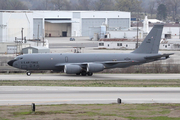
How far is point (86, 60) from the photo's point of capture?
135 ft

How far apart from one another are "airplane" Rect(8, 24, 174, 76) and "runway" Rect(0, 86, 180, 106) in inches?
449

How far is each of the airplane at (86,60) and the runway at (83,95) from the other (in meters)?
11.4

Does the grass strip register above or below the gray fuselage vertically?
below

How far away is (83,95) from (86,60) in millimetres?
16538

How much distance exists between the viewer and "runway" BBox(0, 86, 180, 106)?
74.0 ft

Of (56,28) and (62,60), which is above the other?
(56,28)

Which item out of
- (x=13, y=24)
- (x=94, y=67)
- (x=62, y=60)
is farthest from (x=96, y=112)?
(x=13, y=24)

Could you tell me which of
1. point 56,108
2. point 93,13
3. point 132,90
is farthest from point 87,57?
point 93,13

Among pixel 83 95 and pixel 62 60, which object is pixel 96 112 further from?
pixel 62 60

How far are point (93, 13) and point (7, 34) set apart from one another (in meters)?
55.6

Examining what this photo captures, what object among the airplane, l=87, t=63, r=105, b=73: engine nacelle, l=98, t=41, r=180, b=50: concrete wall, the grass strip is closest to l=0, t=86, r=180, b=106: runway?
the grass strip

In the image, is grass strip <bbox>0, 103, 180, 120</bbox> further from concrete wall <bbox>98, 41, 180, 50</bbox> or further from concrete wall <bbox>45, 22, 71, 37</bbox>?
concrete wall <bbox>45, 22, 71, 37</bbox>

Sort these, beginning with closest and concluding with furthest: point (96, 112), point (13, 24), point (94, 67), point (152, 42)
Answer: point (96, 112)
point (94, 67)
point (152, 42)
point (13, 24)

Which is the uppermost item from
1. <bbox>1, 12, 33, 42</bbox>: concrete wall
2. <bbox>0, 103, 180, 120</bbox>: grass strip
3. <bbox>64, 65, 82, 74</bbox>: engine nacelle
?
<bbox>1, 12, 33, 42</bbox>: concrete wall
